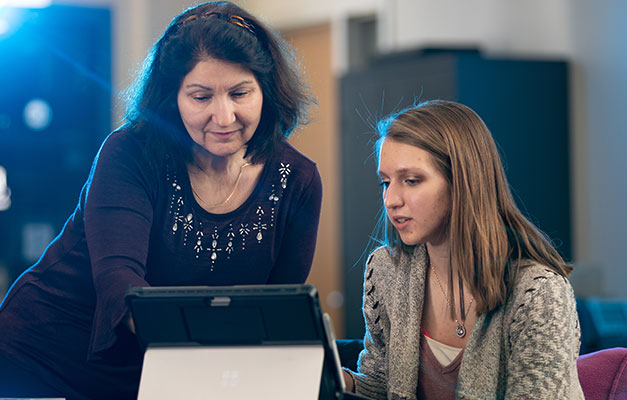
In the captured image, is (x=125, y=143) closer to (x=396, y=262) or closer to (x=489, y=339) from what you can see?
(x=396, y=262)

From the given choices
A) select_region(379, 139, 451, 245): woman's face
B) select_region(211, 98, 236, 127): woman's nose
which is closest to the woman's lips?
select_region(379, 139, 451, 245): woman's face

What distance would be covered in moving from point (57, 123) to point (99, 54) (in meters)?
0.51

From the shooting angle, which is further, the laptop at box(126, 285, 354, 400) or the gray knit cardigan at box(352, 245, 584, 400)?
the gray knit cardigan at box(352, 245, 584, 400)

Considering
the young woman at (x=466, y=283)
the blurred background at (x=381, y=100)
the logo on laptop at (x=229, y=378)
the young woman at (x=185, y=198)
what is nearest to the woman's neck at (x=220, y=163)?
the young woman at (x=185, y=198)

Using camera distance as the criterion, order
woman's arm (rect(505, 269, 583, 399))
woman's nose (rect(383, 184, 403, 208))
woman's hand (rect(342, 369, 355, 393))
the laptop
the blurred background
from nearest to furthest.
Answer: the laptop → woman's arm (rect(505, 269, 583, 399)) → woman's nose (rect(383, 184, 403, 208)) → woman's hand (rect(342, 369, 355, 393)) → the blurred background

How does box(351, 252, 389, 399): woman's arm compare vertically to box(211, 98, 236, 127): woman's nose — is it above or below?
below

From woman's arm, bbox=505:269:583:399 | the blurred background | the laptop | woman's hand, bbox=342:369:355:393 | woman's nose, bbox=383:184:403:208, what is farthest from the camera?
the blurred background

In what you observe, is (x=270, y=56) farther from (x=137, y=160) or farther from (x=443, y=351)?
(x=443, y=351)

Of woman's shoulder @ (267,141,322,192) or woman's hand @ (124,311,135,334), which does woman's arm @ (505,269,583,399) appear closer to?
woman's shoulder @ (267,141,322,192)

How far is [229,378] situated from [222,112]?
1.66ft

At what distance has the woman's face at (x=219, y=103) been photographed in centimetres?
136

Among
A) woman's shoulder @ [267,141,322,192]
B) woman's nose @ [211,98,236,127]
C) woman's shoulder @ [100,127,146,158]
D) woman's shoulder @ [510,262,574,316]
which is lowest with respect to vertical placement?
woman's shoulder @ [510,262,574,316]

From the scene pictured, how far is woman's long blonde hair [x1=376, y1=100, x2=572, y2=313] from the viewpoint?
1310 mm

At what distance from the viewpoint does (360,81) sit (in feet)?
12.6
